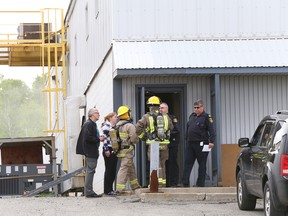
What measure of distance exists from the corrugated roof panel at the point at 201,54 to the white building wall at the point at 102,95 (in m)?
1.18

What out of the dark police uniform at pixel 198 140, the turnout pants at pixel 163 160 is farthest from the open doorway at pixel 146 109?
the turnout pants at pixel 163 160

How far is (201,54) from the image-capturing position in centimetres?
2062

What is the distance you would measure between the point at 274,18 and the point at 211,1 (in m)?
1.56

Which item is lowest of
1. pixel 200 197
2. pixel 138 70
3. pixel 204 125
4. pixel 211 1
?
pixel 200 197

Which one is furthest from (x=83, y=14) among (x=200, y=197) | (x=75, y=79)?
(x=200, y=197)

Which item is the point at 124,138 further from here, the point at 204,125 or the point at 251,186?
the point at 251,186

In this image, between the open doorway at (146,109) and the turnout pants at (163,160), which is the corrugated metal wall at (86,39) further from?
the turnout pants at (163,160)

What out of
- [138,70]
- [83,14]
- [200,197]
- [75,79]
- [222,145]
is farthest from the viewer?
[75,79]

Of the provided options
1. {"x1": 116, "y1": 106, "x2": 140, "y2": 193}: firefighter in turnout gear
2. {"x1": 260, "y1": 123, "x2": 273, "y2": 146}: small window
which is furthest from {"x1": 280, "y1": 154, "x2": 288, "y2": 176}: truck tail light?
{"x1": 116, "y1": 106, "x2": 140, "y2": 193}: firefighter in turnout gear

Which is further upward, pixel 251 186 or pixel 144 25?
pixel 144 25

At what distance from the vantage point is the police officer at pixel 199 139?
62.2 feet

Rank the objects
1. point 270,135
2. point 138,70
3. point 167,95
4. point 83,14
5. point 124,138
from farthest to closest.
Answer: point 83,14 → point 167,95 → point 138,70 → point 124,138 → point 270,135

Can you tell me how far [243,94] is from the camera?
21.5m

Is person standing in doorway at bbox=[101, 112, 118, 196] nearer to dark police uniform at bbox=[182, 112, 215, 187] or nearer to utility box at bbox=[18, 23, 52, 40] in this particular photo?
dark police uniform at bbox=[182, 112, 215, 187]
